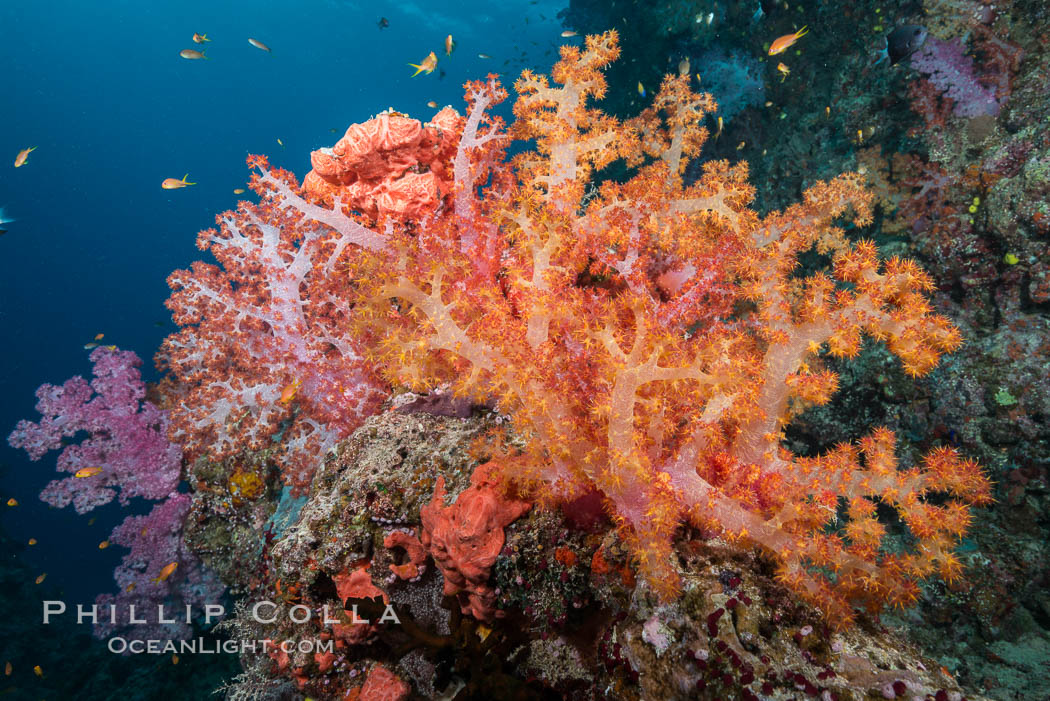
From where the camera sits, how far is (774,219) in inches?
171

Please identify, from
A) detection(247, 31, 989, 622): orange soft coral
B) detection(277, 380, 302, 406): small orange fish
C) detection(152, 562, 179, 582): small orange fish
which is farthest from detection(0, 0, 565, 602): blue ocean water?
detection(247, 31, 989, 622): orange soft coral

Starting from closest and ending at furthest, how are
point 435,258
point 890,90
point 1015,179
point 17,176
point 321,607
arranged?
point 321,607, point 435,258, point 1015,179, point 890,90, point 17,176

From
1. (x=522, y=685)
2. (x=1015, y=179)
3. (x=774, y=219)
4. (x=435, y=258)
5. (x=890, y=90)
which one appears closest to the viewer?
(x=522, y=685)

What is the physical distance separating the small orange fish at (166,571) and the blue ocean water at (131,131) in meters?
32.2

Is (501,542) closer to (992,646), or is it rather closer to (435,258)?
(435,258)

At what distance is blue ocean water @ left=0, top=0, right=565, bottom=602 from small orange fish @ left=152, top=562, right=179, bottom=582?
3219cm

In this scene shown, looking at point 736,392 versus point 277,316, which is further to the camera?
point 277,316

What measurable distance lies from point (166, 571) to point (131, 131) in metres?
69.5

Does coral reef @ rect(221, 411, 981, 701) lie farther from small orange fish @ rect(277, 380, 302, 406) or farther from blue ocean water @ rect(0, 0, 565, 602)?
blue ocean water @ rect(0, 0, 565, 602)

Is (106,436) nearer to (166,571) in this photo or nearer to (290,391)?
(166,571)

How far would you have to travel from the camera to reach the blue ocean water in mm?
37344

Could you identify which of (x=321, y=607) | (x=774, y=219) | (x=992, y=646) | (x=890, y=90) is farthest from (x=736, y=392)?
(x=890, y=90)

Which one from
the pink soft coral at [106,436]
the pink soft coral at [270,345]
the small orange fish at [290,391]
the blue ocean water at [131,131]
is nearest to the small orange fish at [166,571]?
the pink soft coral at [106,436]

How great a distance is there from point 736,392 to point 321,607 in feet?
11.1
